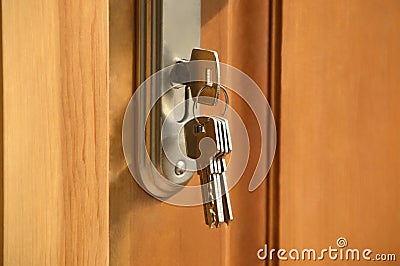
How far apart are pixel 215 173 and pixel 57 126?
19cm

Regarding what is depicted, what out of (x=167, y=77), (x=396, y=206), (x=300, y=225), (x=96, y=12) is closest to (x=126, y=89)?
(x=167, y=77)

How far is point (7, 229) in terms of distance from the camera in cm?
48

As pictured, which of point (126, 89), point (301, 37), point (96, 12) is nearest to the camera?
point (96, 12)

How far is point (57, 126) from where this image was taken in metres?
0.45

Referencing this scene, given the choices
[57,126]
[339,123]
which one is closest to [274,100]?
[339,123]

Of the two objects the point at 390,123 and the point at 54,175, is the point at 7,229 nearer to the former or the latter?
the point at 54,175

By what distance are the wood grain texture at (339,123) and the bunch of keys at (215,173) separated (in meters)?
0.19

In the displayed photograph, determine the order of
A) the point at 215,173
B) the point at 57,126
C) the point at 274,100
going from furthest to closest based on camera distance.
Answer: the point at 274,100
the point at 215,173
the point at 57,126

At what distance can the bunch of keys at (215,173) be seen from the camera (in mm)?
590

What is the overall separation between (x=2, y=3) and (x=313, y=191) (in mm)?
460

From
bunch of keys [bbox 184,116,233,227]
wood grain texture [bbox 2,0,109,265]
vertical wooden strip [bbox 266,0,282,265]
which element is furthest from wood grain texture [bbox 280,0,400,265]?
wood grain texture [bbox 2,0,109,265]

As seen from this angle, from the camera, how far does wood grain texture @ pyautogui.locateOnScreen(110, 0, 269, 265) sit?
63 centimetres

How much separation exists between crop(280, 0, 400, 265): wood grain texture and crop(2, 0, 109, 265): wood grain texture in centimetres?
36

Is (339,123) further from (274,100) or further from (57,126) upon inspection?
(57,126)
